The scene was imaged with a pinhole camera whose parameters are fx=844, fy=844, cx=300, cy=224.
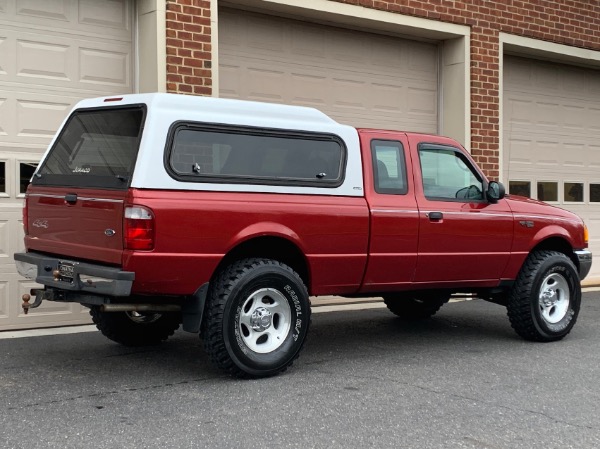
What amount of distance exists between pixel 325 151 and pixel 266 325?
4.69ft

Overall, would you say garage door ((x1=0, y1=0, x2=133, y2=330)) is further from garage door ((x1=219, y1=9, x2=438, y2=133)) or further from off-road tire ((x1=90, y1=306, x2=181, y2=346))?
off-road tire ((x1=90, y1=306, x2=181, y2=346))

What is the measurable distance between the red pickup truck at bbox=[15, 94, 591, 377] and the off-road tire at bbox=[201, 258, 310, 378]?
10mm

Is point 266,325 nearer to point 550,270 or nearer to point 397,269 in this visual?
point 397,269

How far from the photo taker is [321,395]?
5.52 meters

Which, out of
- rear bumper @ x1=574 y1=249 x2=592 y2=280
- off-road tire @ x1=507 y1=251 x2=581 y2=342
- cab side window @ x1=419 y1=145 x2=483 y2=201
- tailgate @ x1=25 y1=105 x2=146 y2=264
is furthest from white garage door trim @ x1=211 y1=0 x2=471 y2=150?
off-road tire @ x1=507 y1=251 x2=581 y2=342

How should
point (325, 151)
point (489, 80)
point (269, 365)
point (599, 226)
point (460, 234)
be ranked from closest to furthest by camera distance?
point (269, 365)
point (325, 151)
point (460, 234)
point (489, 80)
point (599, 226)

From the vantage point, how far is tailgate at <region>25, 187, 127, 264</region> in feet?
18.1

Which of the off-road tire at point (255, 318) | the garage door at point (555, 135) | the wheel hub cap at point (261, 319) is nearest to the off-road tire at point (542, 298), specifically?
the off-road tire at point (255, 318)

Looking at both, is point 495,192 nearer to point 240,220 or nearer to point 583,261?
point 583,261

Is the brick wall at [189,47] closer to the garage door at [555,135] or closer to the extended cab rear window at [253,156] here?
the extended cab rear window at [253,156]

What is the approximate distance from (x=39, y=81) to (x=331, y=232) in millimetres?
3793

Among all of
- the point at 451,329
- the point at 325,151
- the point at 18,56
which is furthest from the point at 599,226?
the point at 18,56

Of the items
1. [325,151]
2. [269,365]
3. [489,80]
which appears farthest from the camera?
[489,80]

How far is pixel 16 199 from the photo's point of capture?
8242 millimetres
